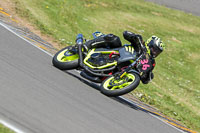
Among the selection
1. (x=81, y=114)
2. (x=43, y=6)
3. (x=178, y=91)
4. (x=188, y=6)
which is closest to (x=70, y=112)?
(x=81, y=114)

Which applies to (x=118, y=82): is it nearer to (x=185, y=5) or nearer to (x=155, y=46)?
(x=155, y=46)

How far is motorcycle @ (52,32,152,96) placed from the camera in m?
8.41

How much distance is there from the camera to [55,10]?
1733 centimetres

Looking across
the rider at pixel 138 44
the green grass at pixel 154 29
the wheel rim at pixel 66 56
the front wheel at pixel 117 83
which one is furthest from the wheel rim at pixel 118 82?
the green grass at pixel 154 29

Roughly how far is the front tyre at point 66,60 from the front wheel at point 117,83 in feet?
3.21

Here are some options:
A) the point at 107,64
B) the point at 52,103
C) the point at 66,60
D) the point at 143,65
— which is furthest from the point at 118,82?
the point at 52,103

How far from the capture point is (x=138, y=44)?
8625 mm

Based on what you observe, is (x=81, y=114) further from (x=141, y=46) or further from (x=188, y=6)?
(x=188, y=6)

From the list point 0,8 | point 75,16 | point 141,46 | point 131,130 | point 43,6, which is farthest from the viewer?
point 75,16

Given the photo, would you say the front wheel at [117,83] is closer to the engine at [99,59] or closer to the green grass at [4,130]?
the engine at [99,59]

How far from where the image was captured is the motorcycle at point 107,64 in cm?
841

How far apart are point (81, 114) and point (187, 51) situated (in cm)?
1457

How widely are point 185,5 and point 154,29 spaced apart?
271 inches

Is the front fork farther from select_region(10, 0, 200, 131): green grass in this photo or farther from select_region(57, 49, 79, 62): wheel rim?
select_region(10, 0, 200, 131): green grass
